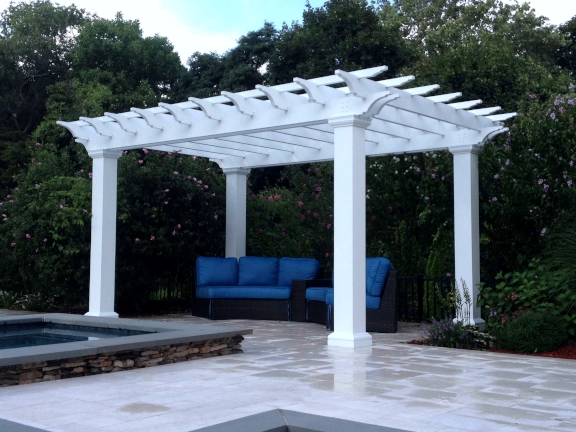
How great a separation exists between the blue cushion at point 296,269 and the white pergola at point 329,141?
1.22m

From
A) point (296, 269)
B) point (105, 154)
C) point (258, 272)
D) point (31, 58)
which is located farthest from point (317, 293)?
point (31, 58)

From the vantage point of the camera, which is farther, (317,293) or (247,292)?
(247,292)

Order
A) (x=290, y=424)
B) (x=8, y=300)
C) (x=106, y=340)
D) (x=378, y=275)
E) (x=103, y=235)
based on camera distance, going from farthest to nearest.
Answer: (x=8, y=300), (x=103, y=235), (x=378, y=275), (x=106, y=340), (x=290, y=424)

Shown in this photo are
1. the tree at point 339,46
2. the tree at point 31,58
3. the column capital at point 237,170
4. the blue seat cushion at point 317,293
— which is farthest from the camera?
the tree at point 31,58

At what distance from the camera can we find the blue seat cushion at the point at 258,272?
10992mm

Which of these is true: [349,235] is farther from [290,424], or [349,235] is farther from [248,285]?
[248,285]

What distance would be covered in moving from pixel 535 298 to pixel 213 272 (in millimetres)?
4830

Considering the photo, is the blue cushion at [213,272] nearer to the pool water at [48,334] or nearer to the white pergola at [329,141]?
the white pergola at [329,141]

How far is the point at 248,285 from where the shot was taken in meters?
11.0

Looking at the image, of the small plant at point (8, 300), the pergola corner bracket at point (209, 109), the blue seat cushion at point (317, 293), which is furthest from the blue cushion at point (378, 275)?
the small plant at point (8, 300)

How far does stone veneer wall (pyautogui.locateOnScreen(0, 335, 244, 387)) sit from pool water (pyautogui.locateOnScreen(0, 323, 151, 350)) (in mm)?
840

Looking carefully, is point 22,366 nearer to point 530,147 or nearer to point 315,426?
point 315,426

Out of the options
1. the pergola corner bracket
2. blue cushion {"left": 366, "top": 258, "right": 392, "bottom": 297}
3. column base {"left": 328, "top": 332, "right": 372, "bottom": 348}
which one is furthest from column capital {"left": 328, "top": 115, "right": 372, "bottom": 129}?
column base {"left": 328, "top": 332, "right": 372, "bottom": 348}

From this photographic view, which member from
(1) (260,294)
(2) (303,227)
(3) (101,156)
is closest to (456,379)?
(1) (260,294)
